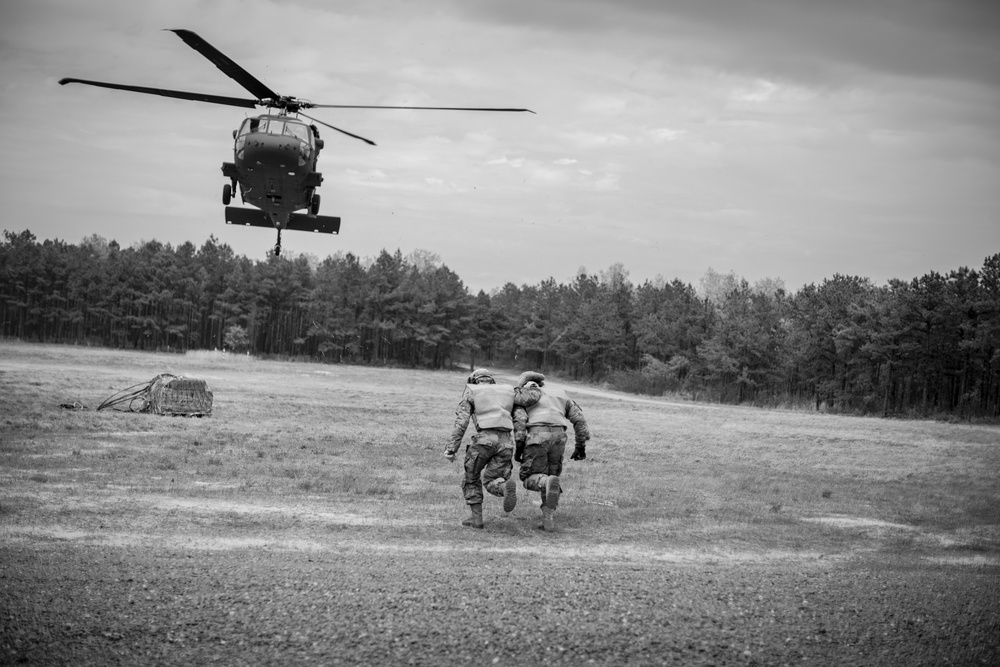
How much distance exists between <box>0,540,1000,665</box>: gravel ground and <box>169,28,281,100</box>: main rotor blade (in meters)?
8.52

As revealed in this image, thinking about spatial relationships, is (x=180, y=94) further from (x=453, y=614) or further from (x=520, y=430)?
(x=453, y=614)

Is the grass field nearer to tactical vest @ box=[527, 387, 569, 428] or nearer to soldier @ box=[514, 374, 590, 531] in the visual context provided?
Answer: soldier @ box=[514, 374, 590, 531]

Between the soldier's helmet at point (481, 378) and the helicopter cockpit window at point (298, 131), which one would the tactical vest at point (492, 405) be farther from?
the helicopter cockpit window at point (298, 131)

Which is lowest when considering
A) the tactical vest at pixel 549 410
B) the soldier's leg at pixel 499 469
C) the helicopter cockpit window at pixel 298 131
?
the soldier's leg at pixel 499 469

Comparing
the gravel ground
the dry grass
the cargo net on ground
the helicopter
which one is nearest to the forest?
the dry grass

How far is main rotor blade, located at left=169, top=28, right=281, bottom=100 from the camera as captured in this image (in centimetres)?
1305

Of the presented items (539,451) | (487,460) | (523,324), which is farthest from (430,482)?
(523,324)

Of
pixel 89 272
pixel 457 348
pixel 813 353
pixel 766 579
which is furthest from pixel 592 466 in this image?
pixel 89 272

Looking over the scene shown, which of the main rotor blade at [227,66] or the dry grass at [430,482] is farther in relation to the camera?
the main rotor blade at [227,66]

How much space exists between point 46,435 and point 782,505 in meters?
18.0

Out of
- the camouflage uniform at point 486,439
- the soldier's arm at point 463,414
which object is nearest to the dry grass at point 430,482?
the camouflage uniform at point 486,439

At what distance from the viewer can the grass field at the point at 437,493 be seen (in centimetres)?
1098

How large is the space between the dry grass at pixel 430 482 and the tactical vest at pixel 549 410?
171cm

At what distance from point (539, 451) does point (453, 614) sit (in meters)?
5.71
